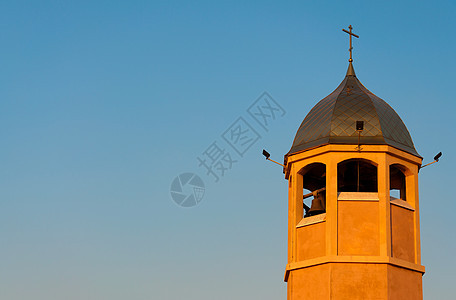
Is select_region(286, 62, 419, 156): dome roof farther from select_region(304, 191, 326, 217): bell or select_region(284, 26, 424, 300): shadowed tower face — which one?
select_region(304, 191, 326, 217): bell

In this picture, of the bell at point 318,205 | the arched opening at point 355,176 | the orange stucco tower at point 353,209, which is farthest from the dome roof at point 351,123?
the bell at point 318,205

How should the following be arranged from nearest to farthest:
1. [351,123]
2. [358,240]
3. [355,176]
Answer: [358,240]
[351,123]
[355,176]

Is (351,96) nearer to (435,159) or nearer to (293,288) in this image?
(435,159)

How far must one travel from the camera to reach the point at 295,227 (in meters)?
31.8

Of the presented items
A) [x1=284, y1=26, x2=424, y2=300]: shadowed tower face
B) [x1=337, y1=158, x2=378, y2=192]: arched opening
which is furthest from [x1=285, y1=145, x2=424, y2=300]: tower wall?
[x1=337, y1=158, x2=378, y2=192]: arched opening

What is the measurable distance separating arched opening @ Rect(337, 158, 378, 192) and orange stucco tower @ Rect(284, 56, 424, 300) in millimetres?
75

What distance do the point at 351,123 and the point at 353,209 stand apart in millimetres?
3376

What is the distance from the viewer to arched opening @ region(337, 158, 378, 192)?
33625 millimetres

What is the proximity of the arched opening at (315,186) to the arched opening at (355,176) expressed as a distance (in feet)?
2.44

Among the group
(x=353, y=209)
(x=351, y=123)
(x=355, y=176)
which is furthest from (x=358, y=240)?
(x=355, y=176)

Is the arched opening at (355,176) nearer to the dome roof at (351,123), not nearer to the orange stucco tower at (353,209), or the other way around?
the orange stucco tower at (353,209)

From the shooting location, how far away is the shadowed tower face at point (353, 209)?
29594 millimetres

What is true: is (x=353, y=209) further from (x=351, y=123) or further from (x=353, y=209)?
(x=351, y=123)

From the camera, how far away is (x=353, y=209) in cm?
3048
